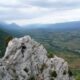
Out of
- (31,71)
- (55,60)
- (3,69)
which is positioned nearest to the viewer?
(3,69)

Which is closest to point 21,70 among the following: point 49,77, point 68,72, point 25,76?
point 25,76

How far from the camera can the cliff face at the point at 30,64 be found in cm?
6306

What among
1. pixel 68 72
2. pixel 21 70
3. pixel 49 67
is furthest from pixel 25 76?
pixel 68 72

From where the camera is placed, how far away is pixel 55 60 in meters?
68.6

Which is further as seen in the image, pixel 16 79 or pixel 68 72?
pixel 68 72

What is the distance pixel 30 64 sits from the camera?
6562 cm

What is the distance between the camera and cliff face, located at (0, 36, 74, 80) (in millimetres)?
63062

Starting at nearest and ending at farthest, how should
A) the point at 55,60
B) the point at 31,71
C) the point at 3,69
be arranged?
the point at 3,69
the point at 31,71
the point at 55,60

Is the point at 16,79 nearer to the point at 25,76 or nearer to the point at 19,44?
the point at 25,76

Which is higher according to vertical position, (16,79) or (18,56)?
(18,56)

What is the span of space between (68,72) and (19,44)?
13659 millimetres

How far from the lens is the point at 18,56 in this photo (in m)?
66.2

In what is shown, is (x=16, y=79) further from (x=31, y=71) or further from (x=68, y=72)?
(x=68, y=72)

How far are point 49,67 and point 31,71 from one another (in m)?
4.77
